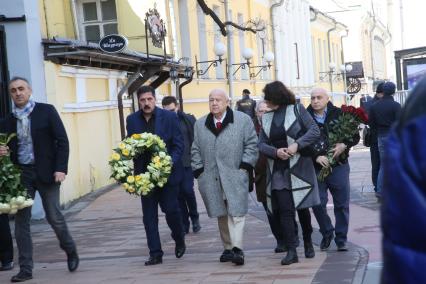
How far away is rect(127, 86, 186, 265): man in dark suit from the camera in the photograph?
808 centimetres

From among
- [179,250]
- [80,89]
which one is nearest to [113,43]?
[80,89]

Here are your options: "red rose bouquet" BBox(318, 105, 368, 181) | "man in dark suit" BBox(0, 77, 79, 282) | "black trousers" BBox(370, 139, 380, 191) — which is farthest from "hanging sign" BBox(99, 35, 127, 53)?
"man in dark suit" BBox(0, 77, 79, 282)

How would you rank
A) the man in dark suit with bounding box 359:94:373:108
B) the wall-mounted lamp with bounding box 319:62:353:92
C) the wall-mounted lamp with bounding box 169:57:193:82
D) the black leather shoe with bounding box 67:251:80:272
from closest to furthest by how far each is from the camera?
the black leather shoe with bounding box 67:251:80:272 → the man in dark suit with bounding box 359:94:373:108 → the wall-mounted lamp with bounding box 169:57:193:82 → the wall-mounted lamp with bounding box 319:62:353:92

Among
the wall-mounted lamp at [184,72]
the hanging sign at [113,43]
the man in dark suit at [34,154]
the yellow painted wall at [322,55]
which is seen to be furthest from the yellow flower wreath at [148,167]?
the yellow painted wall at [322,55]

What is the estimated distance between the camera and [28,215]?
25.4 ft

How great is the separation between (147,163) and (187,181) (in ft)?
7.14

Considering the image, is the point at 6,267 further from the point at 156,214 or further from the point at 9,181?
the point at 156,214

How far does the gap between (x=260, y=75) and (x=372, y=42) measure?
35.3 meters

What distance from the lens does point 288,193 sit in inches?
302

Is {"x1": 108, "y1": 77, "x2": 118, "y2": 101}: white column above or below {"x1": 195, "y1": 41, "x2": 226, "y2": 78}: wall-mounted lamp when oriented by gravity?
below

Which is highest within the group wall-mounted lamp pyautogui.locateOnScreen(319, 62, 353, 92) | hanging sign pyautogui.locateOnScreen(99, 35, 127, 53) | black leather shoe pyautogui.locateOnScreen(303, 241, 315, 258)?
hanging sign pyautogui.locateOnScreen(99, 35, 127, 53)

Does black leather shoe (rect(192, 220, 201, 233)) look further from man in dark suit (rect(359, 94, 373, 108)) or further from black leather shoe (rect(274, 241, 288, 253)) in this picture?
man in dark suit (rect(359, 94, 373, 108))

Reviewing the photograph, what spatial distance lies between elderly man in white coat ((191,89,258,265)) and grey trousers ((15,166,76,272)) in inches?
49.3

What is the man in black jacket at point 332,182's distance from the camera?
828 cm
